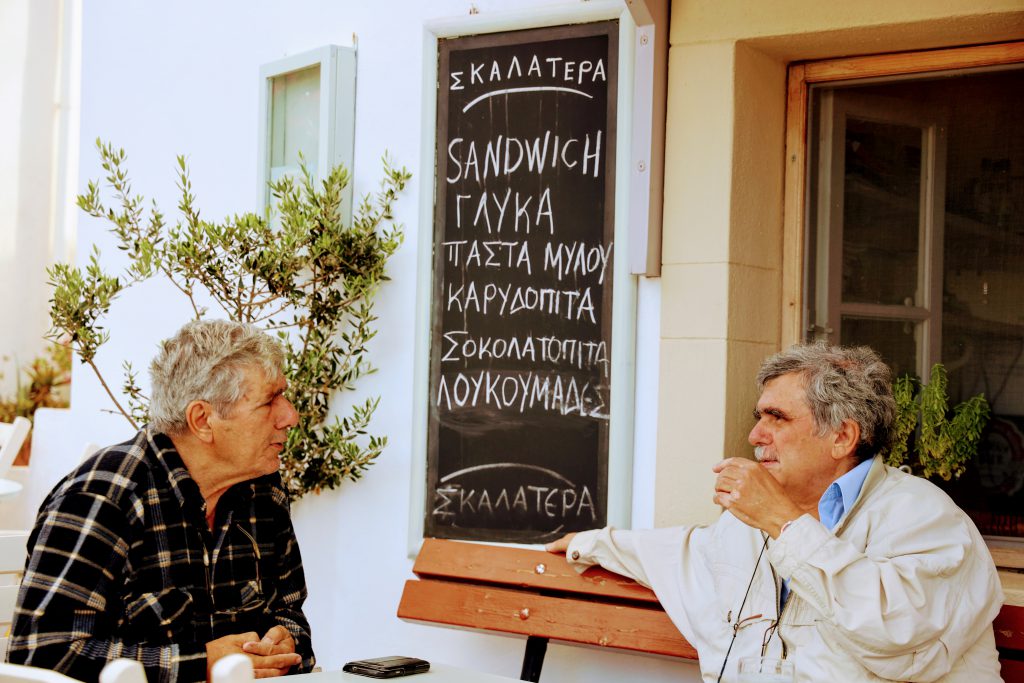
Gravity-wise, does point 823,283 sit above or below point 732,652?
above

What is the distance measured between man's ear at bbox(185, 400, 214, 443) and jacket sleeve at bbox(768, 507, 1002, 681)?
140cm

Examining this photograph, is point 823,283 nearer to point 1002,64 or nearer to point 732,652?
point 1002,64

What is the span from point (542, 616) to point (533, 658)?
147mm

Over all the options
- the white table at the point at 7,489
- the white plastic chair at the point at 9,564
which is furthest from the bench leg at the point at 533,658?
the white table at the point at 7,489

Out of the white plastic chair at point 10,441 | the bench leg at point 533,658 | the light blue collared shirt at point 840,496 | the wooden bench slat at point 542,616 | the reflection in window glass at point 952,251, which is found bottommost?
the bench leg at point 533,658

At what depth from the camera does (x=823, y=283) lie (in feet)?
13.4

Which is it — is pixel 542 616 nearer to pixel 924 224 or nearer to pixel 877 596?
pixel 877 596

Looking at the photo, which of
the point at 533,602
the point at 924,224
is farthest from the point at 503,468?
the point at 924,224

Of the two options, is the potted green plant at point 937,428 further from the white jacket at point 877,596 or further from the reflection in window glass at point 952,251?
the white jacket at point 877,596

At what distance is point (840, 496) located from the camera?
3.16 m

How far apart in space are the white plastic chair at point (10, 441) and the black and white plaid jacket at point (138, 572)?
8.39 feet

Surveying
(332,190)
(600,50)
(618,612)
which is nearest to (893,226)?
(600,50)

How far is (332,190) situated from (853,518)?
2.44 meters

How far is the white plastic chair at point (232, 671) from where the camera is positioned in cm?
156
